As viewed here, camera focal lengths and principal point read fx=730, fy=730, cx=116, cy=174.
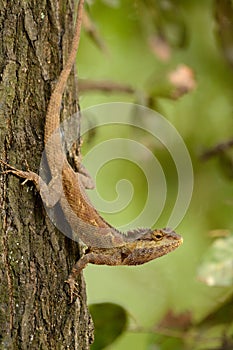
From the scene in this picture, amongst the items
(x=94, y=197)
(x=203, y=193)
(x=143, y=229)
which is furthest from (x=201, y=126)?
(x=143, y=229)

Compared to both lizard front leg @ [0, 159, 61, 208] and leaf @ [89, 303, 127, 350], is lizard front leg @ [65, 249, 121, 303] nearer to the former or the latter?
lizard front leg @ [0, 159, 61, 208]

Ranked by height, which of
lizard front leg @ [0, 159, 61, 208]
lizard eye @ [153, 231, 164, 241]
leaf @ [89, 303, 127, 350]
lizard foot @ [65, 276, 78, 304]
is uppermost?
lizard front leg @ [0, 159, 61, 208]

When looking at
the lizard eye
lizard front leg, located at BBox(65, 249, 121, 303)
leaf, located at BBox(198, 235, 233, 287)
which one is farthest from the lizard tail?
leaf, located at BBox(198, 235, 233, 287)

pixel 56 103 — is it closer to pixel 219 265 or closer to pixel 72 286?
pixel 72 286

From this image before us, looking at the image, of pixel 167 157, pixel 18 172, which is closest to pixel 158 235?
pixel 18 172

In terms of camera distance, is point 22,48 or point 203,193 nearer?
point 22,48

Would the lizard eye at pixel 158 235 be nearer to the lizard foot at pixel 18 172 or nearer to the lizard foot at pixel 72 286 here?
the lizard foot at pixel 72 286

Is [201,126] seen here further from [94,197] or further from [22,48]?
[22,48]
